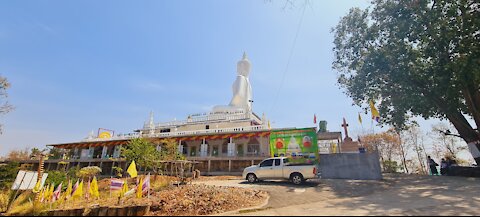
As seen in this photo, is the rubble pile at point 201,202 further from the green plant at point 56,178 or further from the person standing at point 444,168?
the person standing at point 444,168

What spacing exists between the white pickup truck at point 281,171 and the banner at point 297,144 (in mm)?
1416

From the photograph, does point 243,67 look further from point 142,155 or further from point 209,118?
point 142,155

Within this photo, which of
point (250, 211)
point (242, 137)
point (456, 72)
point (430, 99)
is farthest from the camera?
point (242, 137)

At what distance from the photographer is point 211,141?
29.3m

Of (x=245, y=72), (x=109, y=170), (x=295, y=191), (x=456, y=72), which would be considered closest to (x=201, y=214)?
(x=295, y=191)

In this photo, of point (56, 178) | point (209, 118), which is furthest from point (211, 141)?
point (56, 178)

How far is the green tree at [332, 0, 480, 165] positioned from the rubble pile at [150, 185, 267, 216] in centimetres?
1217

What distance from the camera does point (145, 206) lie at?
7586 mm

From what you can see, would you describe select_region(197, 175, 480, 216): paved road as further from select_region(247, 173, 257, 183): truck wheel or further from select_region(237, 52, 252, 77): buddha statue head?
select_region(237, 52, 252, 77): buddha statue head

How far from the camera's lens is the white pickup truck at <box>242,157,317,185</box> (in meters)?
12.9

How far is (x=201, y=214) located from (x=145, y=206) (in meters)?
1.79

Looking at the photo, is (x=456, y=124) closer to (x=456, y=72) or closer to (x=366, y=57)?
(x=456, y=72)

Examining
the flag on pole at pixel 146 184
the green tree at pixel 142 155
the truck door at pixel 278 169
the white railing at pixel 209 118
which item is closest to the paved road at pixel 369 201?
the truck door at pixel 278 169

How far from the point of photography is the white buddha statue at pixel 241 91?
34.9 m
